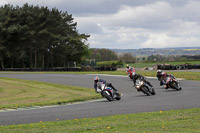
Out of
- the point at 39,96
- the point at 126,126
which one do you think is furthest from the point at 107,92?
the point at 126,126

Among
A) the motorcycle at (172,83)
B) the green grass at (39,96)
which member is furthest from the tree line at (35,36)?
the motorcycle at (172,83)

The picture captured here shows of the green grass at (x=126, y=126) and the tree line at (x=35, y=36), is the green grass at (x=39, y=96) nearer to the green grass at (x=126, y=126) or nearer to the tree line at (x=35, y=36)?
the green grass at (x=126, y=126)

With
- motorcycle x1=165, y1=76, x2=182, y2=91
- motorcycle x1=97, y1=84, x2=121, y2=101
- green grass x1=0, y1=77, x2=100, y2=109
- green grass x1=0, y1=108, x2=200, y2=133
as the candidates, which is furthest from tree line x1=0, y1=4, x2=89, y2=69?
green grass x1=0, y1=108, x2=200, y2=133

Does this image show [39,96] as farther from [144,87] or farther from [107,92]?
[144,87]

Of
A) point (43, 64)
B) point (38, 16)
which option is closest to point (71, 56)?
point (43, 64)

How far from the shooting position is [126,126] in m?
9.64

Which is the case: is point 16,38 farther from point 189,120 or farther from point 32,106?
point 189,120

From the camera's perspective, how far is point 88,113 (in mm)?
13500

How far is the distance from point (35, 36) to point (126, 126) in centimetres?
7382

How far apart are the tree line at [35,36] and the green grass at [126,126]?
2646 inches

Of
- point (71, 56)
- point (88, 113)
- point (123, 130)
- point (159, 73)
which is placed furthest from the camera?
point (71, 56)

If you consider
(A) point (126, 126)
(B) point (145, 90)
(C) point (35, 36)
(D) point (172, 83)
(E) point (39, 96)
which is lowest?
(E) point (39, 96)

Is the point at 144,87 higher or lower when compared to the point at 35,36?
lower

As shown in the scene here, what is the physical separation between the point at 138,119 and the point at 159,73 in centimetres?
1566
